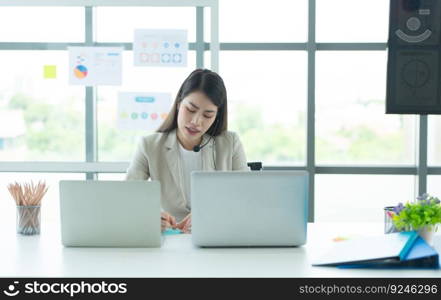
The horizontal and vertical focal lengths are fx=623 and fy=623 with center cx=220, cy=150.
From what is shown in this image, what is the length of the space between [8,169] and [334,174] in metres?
2.33

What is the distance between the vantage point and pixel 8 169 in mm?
4184

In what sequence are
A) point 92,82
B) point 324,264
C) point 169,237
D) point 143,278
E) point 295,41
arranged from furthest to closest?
point 295,41, point 92,82, point 169,237, point 324,264, point 143,278

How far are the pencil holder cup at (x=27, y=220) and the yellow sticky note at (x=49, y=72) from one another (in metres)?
1.95

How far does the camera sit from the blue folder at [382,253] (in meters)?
1.80

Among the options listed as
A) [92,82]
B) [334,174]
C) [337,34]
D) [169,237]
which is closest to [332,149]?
[334,174]

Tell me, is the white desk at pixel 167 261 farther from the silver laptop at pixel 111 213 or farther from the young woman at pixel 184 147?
the young woman at pixel 184 147

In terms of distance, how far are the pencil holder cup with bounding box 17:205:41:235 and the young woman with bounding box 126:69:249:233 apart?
0.50 m

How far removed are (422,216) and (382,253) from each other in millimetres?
254

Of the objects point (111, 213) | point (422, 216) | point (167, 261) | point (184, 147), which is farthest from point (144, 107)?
point (422, 216)

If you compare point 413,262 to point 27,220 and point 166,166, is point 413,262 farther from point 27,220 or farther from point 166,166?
point 27,220

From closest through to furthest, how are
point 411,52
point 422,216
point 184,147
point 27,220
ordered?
1. point 422,216
2. point 27,220
3. point 184,147
4. point 411,52

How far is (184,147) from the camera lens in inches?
115

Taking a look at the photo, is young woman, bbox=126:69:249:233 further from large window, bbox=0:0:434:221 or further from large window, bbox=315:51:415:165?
large window, bbox=315:51:415:165

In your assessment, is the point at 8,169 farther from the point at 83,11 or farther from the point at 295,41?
the point at 295,41
